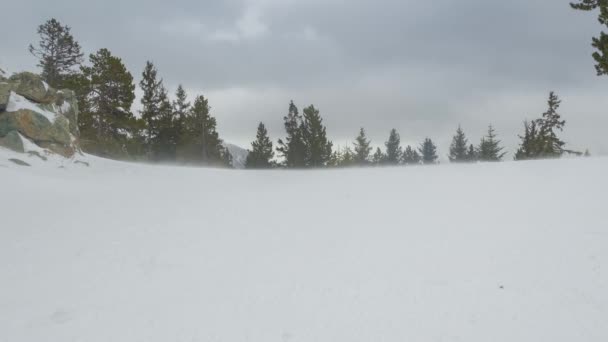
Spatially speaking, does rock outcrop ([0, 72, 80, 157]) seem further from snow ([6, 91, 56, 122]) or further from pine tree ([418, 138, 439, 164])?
pine tree ([418, 138, 439, 164])

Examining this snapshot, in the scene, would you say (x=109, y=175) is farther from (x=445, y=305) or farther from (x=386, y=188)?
(x=445, y=305)

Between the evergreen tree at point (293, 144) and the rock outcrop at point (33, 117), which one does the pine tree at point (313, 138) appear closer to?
the evergreen tree at point (293, 144)

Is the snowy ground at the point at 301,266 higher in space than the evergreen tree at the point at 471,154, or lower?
lower

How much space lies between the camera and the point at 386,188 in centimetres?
1338

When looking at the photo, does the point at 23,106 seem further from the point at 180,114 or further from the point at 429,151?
the point at 429,151

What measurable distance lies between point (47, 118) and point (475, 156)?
218ft

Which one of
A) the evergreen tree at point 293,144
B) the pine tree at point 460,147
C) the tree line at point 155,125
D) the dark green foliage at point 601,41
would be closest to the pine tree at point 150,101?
the tree line at point 155,125

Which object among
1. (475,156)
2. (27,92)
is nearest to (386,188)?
(27,92)

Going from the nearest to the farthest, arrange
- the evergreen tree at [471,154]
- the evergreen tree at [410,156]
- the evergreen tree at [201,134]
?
1. the evergreen tree at [201,134]
2. the evergreen tree at [471,154]
3. the evergreen tree at [410,156]

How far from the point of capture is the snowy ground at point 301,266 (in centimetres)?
444

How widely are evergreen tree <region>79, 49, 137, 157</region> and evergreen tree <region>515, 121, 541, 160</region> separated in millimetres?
44606

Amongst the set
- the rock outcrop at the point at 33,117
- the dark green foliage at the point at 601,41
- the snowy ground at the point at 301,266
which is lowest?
the snowy ground at the point at 301,266

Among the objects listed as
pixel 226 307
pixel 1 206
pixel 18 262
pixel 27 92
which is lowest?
pixel 226 307

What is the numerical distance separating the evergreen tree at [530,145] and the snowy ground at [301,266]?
32.3m
